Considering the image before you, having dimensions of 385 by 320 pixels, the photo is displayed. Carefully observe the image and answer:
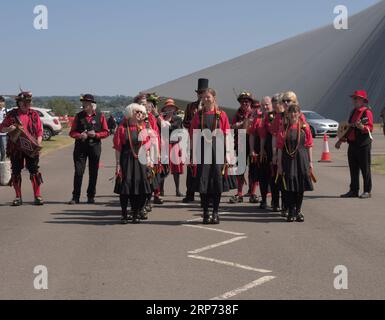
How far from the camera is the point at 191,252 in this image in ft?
25.9

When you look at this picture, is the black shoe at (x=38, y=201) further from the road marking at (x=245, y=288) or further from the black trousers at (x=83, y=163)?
the road marking at (x=245, y=288)

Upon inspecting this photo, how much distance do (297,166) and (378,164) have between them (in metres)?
10.4

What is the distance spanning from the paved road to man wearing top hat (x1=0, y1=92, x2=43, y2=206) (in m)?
0.41

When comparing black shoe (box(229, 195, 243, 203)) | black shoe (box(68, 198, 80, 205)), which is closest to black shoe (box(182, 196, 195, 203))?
black shoe (box(229, 195, 243, 203))

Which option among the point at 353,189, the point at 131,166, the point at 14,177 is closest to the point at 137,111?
the point at 131,166

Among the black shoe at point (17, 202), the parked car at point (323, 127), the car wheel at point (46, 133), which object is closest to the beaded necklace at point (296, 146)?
the black shoe at point (17, 202)

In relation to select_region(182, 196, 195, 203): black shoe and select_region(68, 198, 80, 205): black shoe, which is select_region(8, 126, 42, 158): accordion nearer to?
select_region(68, 198, 80, 205): black shoe

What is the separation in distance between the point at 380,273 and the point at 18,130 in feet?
23.4

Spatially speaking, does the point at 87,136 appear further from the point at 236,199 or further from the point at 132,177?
the point at 236,199

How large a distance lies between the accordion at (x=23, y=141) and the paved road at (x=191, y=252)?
961 mm

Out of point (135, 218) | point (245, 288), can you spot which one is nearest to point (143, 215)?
point (135, 218)

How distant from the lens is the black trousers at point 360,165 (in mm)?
12773
